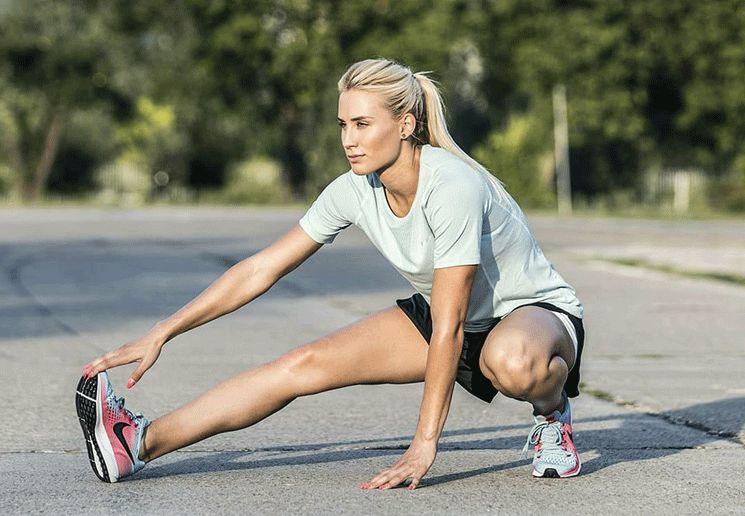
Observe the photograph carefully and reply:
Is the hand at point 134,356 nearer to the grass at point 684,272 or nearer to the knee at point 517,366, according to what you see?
the knee at point 517,366

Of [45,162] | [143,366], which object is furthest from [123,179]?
[143,366]

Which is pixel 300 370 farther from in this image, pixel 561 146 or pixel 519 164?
pixel 561 146

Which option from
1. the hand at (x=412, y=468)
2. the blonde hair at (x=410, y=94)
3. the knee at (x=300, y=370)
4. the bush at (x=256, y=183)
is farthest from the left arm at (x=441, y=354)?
the bush at (x=256, y=183)

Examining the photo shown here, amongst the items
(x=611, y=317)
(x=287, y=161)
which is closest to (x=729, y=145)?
(x=287, y=161)

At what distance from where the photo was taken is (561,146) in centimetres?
4053

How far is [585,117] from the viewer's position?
1703 inches

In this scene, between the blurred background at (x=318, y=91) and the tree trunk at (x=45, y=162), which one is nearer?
the blurred background at (x=318, y=91)

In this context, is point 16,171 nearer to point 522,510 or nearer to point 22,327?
point 22,327

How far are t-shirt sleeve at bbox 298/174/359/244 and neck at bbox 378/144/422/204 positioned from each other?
0.22 meters

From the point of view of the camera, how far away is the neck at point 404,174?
15.8 feet

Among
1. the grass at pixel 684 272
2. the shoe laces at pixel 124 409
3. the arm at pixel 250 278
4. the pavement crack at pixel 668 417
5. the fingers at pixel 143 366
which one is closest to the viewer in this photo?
the fingers at pixel 143 366

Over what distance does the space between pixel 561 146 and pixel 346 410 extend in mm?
34228

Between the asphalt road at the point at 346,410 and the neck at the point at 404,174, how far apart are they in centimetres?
100

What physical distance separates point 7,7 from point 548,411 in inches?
1716
